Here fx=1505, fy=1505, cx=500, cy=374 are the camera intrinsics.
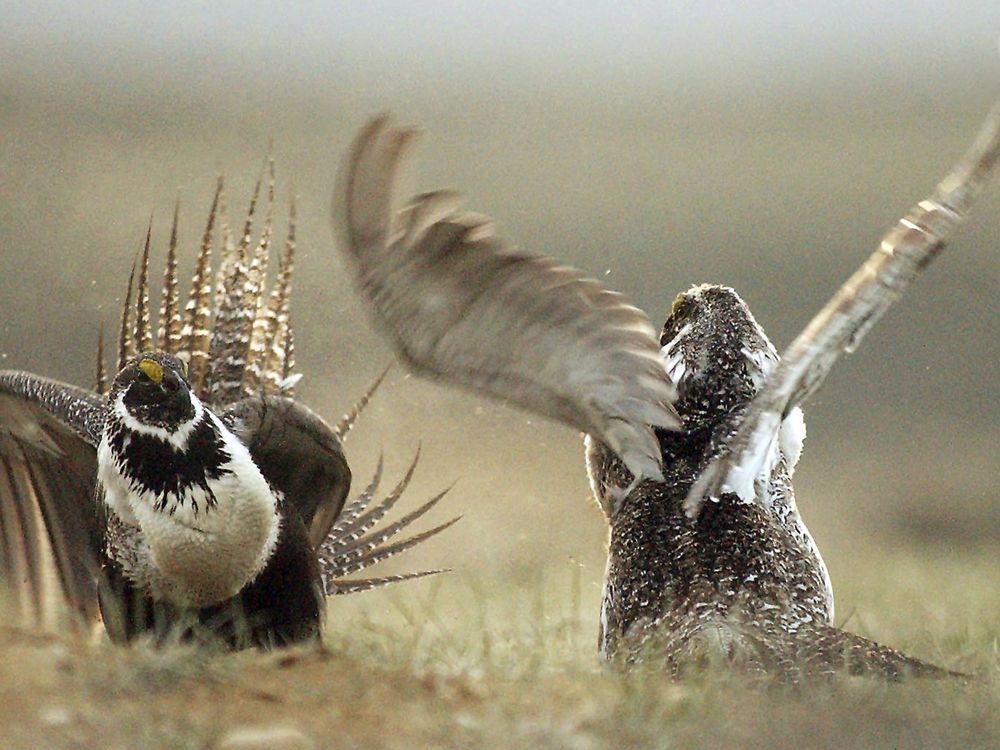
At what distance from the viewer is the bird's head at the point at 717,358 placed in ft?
12.3

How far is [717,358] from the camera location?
3797mm

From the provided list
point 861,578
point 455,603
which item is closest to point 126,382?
point 455,603

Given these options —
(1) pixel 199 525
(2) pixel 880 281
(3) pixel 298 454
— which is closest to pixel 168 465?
→ (1) pixel 199 525

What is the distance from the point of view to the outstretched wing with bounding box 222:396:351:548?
12.9 feet

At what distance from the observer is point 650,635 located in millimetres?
3523

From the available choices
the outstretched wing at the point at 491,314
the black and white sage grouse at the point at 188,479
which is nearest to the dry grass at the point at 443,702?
the black and white sage grouse at the point at 188,479

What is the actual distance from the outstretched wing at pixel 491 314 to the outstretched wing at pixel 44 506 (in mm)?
1333

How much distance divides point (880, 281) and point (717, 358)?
2.30 ft

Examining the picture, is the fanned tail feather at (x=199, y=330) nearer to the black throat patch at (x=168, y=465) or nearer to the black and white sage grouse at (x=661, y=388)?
the black throat patch at (x=168, y=465)

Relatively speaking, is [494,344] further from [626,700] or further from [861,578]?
[861,578]

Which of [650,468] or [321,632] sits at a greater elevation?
[650,468]

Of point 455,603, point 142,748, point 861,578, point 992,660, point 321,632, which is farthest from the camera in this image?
point 861,578

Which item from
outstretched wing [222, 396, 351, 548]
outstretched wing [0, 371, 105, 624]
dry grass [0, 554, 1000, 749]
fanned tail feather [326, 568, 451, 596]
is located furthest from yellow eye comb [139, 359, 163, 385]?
fanned tail feather [326, 568, 451, 596]

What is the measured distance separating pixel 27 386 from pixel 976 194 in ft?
8.24
